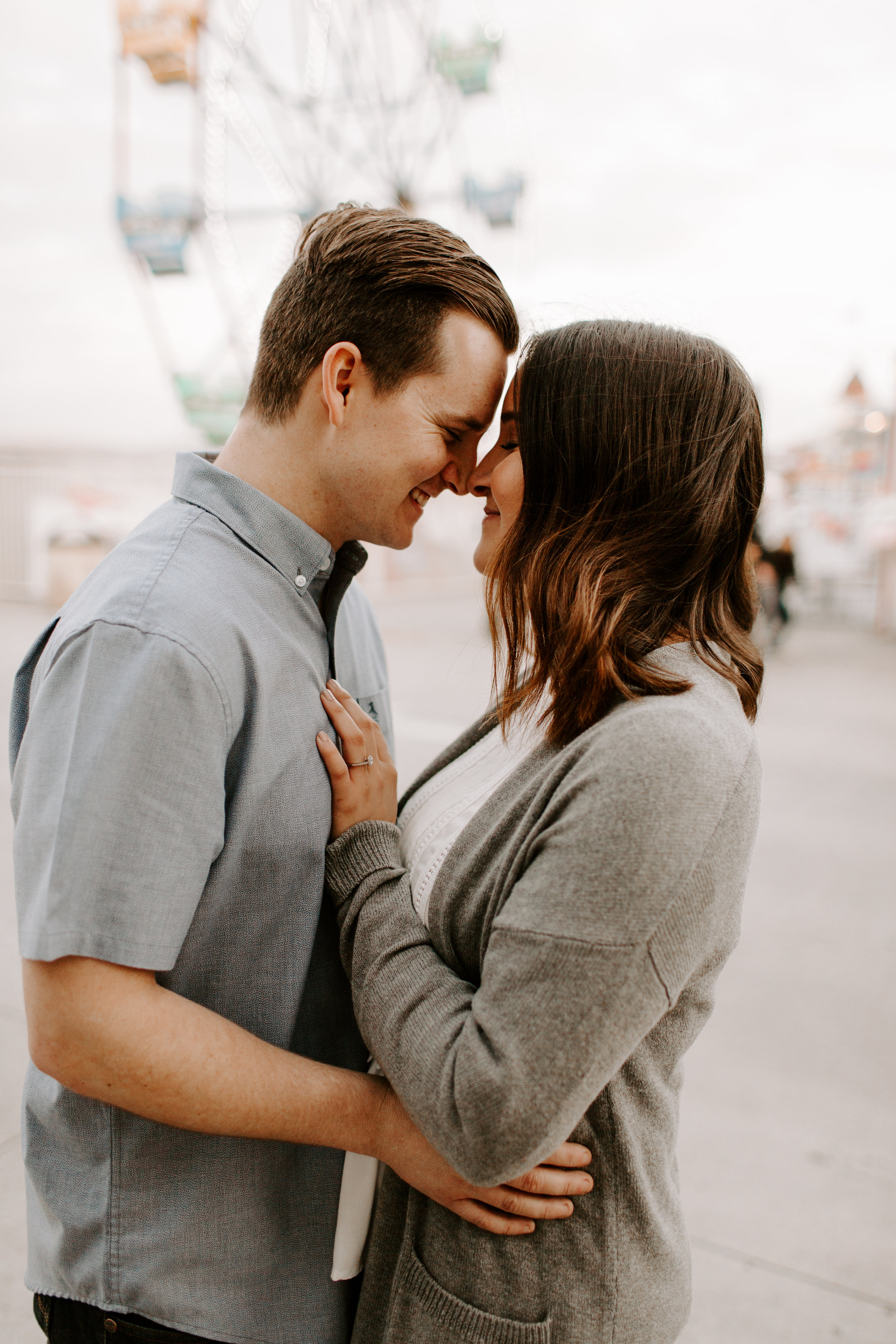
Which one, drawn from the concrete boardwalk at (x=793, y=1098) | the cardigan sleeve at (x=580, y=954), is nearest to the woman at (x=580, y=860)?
the cardigan sleeve at (x=580, y=954)

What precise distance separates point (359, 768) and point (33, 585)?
1284cm

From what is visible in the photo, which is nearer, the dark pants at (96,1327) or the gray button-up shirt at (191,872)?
the gray button-up shirt at (191,872)

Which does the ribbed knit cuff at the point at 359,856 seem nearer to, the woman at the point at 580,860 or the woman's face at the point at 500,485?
the woman at the point at 580,860

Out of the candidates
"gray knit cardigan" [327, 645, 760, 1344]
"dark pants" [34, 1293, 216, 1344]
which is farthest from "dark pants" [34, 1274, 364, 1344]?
"gray knit cardigan" [327, 645, 760, 1344]

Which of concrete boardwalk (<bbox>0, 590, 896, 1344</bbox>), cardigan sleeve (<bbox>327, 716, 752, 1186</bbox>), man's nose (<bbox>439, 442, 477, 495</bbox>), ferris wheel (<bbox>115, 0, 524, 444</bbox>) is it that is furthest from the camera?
ferris wheel (<bbox>115, 0, 524, 444</bbox>)

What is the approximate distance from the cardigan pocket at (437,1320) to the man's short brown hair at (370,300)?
100 centimetres

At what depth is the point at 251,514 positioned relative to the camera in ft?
3.50

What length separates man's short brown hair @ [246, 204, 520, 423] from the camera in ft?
3.66

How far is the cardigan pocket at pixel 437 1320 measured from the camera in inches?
34.8

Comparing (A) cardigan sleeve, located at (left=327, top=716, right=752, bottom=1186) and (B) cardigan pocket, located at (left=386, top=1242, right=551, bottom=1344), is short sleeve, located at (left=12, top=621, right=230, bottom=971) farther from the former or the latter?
(B) cardigan pocket, located at (left=386, top=1242, right=551, bottom=1344)

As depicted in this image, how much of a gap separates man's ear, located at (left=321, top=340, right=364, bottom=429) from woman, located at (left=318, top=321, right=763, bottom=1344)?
21 cm

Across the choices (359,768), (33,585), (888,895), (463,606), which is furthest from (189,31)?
(359,768)

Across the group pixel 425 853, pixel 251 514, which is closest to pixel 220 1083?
pixel 425 853

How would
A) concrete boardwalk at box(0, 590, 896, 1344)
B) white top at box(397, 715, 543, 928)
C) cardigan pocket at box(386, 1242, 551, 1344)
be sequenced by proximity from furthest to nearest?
concrete boardwalk at box(0, 590, 896, 1344) → white top at box(397, 715, 543, 928) → cardigan pocket at box(386, 1242, 551, 1344)
